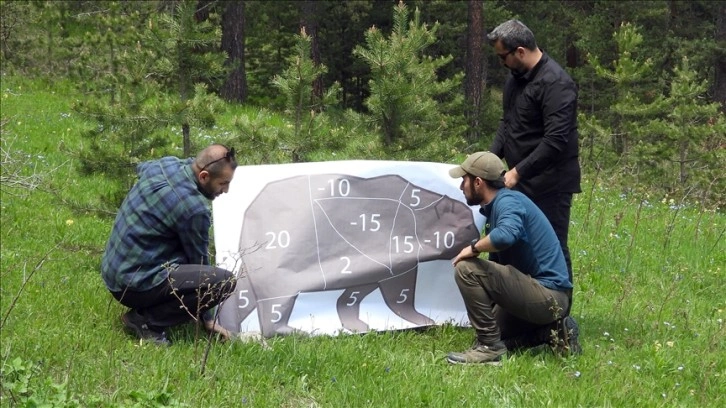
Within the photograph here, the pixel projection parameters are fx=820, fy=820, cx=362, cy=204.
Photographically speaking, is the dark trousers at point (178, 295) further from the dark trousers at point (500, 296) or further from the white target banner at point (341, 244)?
the dark trousers at point (500, 296)

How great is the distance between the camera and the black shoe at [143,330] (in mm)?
4984

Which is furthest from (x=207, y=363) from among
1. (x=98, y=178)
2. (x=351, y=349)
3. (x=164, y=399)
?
(x=98, y=178)

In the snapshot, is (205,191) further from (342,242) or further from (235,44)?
A: (235,44)

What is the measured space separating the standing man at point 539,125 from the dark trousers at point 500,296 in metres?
0.49

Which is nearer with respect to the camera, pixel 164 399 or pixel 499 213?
pixel 164 399

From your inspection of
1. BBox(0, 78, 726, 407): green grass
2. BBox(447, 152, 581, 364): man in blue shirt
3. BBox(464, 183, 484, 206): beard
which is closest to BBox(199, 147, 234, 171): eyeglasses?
BBox(0, 78, 726, 407): green grass

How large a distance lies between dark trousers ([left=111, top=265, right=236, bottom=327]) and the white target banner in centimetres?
25

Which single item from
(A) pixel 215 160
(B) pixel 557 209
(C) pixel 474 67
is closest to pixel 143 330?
(A) pixel 215 160

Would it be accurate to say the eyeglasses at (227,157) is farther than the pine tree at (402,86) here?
No

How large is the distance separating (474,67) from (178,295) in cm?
1593

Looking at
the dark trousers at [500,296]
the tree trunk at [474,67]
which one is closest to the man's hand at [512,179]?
the dark trousers at [500,296]

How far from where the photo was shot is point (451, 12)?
24.3 metres

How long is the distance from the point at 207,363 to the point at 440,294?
6.05 feet

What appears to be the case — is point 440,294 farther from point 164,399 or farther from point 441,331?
point 164,399
